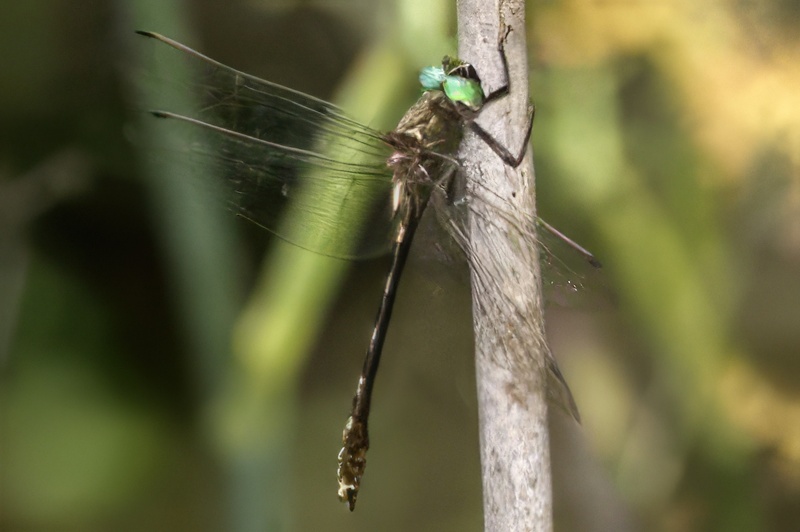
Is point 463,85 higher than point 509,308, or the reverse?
point 463,85

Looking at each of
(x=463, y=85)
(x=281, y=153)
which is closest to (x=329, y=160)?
(x=281, y=153)

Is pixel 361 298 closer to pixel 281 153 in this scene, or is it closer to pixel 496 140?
pixel 281 153

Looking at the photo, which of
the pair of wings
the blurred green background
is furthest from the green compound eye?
the blurred green background

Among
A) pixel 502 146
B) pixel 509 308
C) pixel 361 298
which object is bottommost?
pixel 361 298

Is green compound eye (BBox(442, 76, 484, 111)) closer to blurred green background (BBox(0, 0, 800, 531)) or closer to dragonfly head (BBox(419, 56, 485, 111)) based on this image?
dragonfly head (BBox(419, 56, 485, 111))

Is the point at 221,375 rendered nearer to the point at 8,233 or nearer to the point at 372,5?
the point at 8,233

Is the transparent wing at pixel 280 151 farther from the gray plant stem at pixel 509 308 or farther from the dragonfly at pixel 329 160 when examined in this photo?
the gray plant stem at pixel 509 308

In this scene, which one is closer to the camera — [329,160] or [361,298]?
[329,160]

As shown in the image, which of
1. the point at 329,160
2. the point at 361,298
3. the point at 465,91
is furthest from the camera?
the point at 361,298
